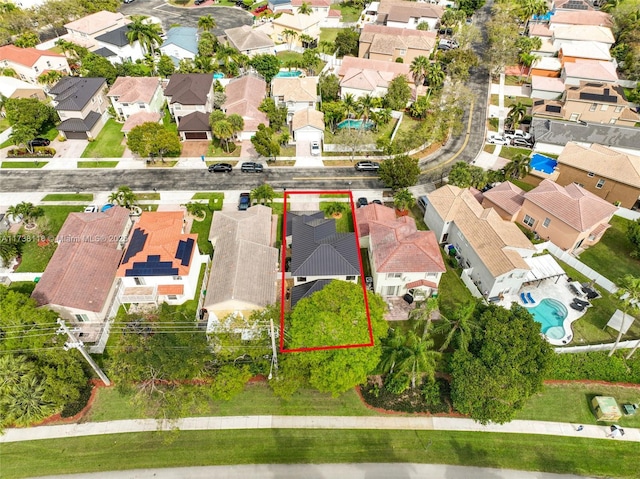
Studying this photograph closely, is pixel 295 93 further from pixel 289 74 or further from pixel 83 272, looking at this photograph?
pixel 83 272

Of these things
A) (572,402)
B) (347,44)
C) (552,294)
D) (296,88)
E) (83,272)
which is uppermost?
(347,44)

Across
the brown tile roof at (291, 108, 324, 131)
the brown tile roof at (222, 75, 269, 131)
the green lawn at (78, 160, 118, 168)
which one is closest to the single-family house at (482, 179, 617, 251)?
the brown tile roof at (291, 108, 324, 131)

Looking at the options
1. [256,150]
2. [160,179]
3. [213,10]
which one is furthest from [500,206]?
[213,10]

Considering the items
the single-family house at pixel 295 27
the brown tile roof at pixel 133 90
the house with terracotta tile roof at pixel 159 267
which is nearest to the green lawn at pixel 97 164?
the brown tile roof at pixel 133 90

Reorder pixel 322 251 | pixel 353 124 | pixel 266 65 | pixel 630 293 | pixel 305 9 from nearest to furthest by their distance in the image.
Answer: pixel 630 293 < pixel 322 251 < pixel 353 124 < pixel 266 65 < pixel 305 9

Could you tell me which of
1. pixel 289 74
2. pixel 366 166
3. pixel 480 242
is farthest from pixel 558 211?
pixel 289 74

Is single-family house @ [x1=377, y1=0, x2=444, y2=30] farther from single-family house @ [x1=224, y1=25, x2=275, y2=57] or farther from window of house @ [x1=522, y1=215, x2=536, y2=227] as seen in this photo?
window of house @ [x1=522, y1=215, x2=536, y2=227]
